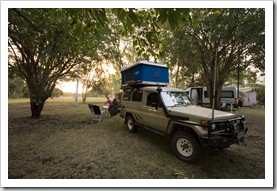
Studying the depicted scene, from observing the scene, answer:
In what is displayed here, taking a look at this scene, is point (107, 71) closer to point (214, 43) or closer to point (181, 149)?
point (214, 43)

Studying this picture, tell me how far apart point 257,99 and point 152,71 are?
32.0 meters

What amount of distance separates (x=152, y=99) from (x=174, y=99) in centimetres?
80

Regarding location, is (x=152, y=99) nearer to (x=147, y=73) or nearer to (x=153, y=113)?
(x=153, y=113)

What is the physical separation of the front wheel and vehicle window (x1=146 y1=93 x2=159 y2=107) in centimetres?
132

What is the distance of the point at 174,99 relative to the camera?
15.2 feet

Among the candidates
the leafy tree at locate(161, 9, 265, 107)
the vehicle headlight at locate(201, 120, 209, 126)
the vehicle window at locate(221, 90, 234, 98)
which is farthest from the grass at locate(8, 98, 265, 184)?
the vehicle window at locate(221, 90, 234, 98)

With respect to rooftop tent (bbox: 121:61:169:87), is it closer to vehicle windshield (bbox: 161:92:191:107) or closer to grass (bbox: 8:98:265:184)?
vehicle windshield (bbox: 161:92:191:107)

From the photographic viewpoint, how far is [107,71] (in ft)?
78.7

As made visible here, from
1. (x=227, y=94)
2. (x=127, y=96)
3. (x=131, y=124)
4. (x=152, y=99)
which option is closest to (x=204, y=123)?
(x=152, y=99)

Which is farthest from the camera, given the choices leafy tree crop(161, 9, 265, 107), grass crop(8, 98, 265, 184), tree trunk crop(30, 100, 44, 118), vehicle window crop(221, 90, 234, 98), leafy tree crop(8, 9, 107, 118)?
vehicle window crop(221, 90, 234, 98)

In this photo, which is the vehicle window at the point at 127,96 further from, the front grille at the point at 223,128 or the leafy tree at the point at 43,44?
the front grille at the point at 223,128

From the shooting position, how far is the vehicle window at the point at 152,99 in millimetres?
4694

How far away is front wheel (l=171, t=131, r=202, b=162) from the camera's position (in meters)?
3.35

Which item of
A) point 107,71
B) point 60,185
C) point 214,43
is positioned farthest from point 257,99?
point 60,185
